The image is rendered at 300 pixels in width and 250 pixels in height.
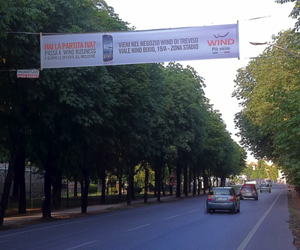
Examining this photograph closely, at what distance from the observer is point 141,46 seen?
1462 centimetres

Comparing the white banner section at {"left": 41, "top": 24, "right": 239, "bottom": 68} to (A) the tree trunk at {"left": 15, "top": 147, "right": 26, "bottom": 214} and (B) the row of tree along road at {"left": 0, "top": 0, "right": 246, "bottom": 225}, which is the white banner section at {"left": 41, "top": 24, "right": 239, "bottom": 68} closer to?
(B) the row of tree along road at {"left": 0, "top": 0, "right": 246, "bottom": 225}

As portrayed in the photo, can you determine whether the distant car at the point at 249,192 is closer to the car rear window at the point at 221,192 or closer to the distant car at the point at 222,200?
the distant car at the point at 222,200

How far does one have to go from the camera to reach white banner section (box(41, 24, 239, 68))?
14.1m

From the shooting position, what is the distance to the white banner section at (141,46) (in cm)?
1407

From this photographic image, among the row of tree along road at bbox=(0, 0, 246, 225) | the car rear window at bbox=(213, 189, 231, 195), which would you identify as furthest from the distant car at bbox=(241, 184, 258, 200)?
the car rear window at bbox=(213, 189, 231, 195)

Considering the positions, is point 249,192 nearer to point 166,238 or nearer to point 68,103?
point 68,103

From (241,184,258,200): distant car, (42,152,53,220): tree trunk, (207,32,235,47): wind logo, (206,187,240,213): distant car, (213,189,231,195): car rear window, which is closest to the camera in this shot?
(207,32,235,47): wind logo

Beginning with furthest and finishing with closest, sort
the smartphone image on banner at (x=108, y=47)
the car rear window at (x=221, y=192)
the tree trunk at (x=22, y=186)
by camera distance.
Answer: the tree trunk at (x=22, y=186), the car rear window at (x=221, y=192), the smartphone image on banner at (x=108, y=47)

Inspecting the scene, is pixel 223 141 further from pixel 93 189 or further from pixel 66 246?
pixel 66 246

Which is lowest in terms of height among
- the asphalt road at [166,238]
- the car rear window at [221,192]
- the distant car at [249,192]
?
the asphalt road at [166,238]

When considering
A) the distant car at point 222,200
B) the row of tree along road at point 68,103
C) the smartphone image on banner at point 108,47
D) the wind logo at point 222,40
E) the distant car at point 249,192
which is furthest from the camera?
the distant car at point 249,192

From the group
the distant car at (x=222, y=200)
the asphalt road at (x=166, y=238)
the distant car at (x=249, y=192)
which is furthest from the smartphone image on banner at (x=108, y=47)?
the distant car at (x=249, y=192)

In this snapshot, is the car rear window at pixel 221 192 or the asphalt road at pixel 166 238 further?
the car rear window at pixel 221 192

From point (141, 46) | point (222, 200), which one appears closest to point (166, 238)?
point (141, 46)
